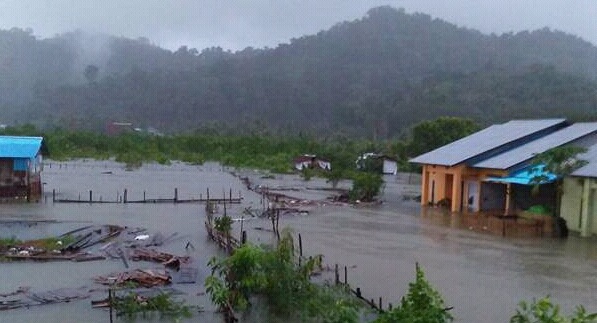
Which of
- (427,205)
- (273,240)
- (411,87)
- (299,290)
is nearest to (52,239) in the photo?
(273,240)

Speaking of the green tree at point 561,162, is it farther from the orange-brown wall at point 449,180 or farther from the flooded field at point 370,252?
the orange-brown wall at point 449,180

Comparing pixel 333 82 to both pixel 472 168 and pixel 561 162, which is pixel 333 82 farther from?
pixel 561 162

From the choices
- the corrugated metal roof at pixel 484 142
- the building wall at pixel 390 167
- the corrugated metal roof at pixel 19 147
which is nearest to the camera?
the corrugated metal roof at pixel 19 147

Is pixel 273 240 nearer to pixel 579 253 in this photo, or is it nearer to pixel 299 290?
pixel 299 290

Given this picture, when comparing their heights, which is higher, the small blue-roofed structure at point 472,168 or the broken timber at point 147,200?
the small blue-roofed structure at point 472,168

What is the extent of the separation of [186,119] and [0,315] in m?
117

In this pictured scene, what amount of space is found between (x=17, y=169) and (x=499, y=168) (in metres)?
18.8

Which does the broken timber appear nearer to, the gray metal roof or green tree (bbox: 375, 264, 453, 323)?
the gray metal roof

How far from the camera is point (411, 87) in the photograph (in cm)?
11838

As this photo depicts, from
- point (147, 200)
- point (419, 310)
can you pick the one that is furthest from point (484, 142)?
point (419, 310)

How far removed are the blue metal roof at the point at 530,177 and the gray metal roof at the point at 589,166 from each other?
0.91 meters

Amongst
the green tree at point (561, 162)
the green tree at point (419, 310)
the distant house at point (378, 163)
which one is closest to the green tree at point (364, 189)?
the green tree at point (561, 162)

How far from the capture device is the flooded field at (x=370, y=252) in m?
13.1

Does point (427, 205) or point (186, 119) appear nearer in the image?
point (427, 205)
